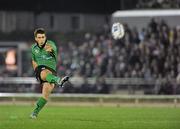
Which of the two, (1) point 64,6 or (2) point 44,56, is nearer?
(2) point 44,56

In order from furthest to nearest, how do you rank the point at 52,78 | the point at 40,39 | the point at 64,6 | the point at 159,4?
the point at 64,6 → the point at 159,4 → the point at 40,39 → the point at 52,78

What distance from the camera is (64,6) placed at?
39.5m

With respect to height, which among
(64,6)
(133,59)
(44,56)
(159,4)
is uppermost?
(159,4)

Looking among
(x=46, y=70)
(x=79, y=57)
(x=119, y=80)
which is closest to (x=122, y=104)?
(x=119, y=80)

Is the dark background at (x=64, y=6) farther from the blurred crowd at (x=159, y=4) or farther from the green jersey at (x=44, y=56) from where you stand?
the green jersey at (x=44, y=56)

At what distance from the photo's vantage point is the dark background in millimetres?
38825

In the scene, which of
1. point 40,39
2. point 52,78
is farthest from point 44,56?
point 52,78

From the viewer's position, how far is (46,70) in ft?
57.0

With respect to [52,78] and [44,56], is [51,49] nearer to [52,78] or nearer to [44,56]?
[44,56]

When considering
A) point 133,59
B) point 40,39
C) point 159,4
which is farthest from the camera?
point 159,4

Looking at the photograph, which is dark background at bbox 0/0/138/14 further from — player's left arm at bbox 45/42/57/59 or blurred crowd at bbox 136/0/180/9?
player's left arm at bbox 45/42/57/59

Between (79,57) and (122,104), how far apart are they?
4.56 m

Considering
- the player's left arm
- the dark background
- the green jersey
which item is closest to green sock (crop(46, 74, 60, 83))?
the green jersey

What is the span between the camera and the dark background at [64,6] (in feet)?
127
